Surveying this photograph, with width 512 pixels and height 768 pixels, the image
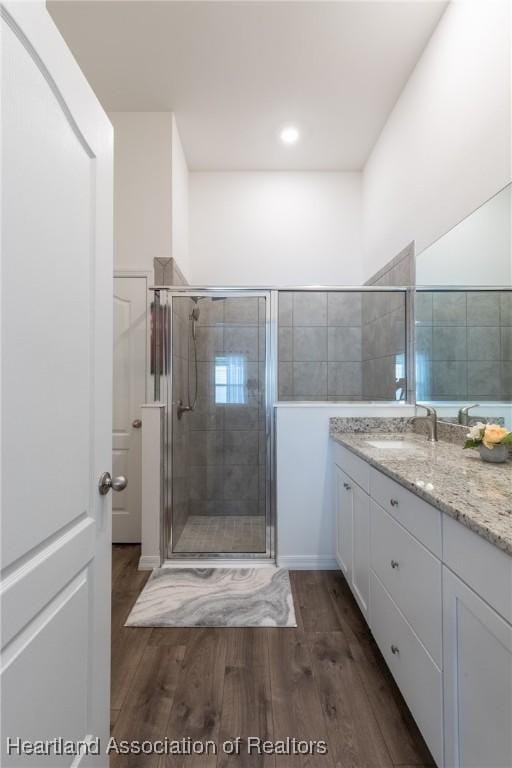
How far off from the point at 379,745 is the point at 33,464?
1456 mm

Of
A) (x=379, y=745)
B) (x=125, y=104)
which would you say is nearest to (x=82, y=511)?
(x=379, y=745)

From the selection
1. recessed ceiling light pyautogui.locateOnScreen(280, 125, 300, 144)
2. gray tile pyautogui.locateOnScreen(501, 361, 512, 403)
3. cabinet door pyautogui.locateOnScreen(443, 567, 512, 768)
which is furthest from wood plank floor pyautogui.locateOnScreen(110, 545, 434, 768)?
recessed ceiling light pyautogui.locateOnScreen(280, 125, 300, 144)

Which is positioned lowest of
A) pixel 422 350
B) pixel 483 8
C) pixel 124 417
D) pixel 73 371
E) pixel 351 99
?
pixel 124 417

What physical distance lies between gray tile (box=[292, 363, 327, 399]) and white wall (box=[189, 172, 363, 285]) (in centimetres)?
82

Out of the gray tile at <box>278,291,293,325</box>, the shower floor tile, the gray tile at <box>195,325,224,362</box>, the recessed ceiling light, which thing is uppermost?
the recessed ceiling light

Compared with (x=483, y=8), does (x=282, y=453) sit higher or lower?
lower

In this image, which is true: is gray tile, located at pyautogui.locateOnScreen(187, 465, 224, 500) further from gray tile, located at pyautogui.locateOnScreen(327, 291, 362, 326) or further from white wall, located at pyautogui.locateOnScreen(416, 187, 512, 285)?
white wall, located at pyautogui.locateOnScreen(416, 187, 512, 285)

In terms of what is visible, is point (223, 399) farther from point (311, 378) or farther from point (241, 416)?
point (311, 378)

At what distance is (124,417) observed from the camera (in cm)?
288

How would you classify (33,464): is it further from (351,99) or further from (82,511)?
(351,99)

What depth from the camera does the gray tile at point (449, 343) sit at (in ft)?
6.45

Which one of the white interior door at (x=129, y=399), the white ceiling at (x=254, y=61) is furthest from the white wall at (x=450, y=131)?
the white interior door at (x=129, y=399)

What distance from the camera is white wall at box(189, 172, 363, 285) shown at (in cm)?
345

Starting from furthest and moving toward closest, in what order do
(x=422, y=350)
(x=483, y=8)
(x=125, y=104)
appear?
(x=125, y=104) → (x=422, y=350) → (x=483, y=8)
